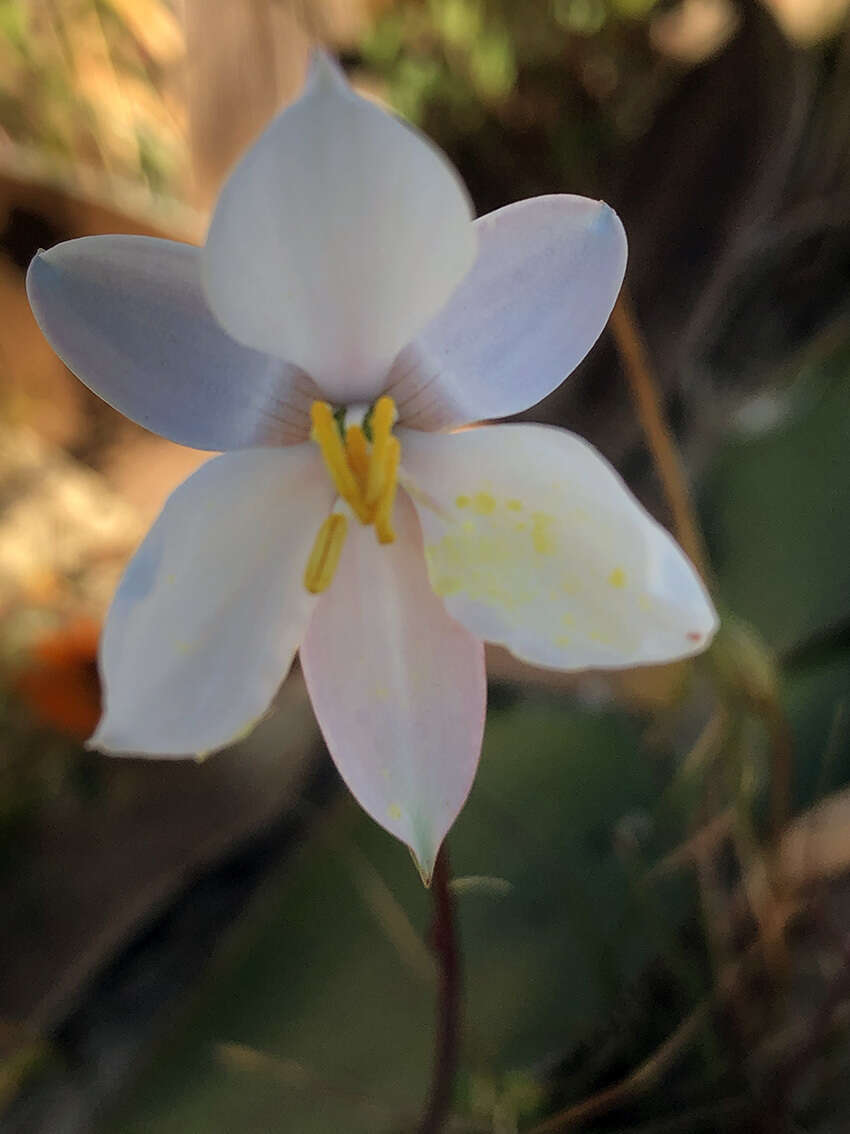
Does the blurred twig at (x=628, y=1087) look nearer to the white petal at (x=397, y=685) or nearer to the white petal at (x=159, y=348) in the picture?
the white petal at (x=397, y=685)

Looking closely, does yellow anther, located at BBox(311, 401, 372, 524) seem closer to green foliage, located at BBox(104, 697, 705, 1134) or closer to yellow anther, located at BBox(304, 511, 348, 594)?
yellow anther, located at BBox(304, 511, 348, 594)

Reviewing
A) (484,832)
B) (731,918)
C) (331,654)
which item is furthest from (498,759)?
(331,654)

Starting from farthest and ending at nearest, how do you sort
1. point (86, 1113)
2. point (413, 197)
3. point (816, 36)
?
1. point (816, 36)
2. point (86, 1113)
3. point (413, 197)

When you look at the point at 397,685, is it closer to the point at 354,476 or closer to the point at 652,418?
the point at 354,476

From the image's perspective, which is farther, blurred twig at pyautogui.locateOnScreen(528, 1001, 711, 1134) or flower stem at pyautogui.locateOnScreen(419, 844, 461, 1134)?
blurred twig at pyautogui.locateOnScreen(528, 1001, 711, 1134)

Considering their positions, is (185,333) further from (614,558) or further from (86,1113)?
(86,1113)

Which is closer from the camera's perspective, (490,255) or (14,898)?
(490,255)

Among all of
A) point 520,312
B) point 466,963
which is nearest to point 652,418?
point 520,312

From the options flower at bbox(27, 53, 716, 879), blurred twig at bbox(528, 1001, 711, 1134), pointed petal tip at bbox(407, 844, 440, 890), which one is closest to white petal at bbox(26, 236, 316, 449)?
flower at bbox(27, 53, 716, 879)
